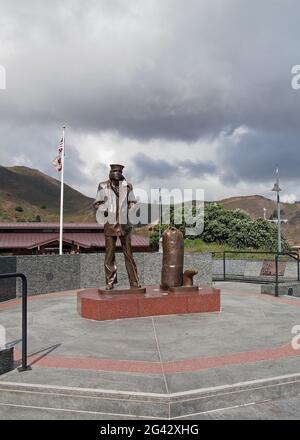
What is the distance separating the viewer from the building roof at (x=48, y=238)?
24.1 m

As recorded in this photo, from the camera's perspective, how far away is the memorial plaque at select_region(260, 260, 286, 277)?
56.3 feet

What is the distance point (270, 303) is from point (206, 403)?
693cm

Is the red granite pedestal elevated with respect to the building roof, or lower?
lower

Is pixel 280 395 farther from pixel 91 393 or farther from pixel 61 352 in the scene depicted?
pixel 61 352

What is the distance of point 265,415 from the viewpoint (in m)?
4.33

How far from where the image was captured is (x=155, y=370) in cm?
524

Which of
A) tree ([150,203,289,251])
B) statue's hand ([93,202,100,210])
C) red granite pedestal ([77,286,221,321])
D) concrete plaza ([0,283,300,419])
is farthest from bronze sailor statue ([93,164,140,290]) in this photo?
tree ([150,203,289,251])

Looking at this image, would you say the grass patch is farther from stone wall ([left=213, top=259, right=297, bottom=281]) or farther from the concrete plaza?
the concrete plaza

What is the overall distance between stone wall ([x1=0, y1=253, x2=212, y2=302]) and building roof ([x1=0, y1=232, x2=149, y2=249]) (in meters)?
7.98

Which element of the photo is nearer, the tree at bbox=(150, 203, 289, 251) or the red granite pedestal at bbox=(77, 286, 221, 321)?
the red granite pedestal at bbox=(77, 286, 221, 321)

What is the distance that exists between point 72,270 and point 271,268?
27.2 feet

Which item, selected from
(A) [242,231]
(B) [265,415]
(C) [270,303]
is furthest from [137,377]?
(A) [242,231]

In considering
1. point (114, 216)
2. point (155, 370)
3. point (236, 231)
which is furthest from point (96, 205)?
point (236, 231)

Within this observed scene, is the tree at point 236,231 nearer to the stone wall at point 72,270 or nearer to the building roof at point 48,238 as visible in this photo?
the building roof at point 48,238
